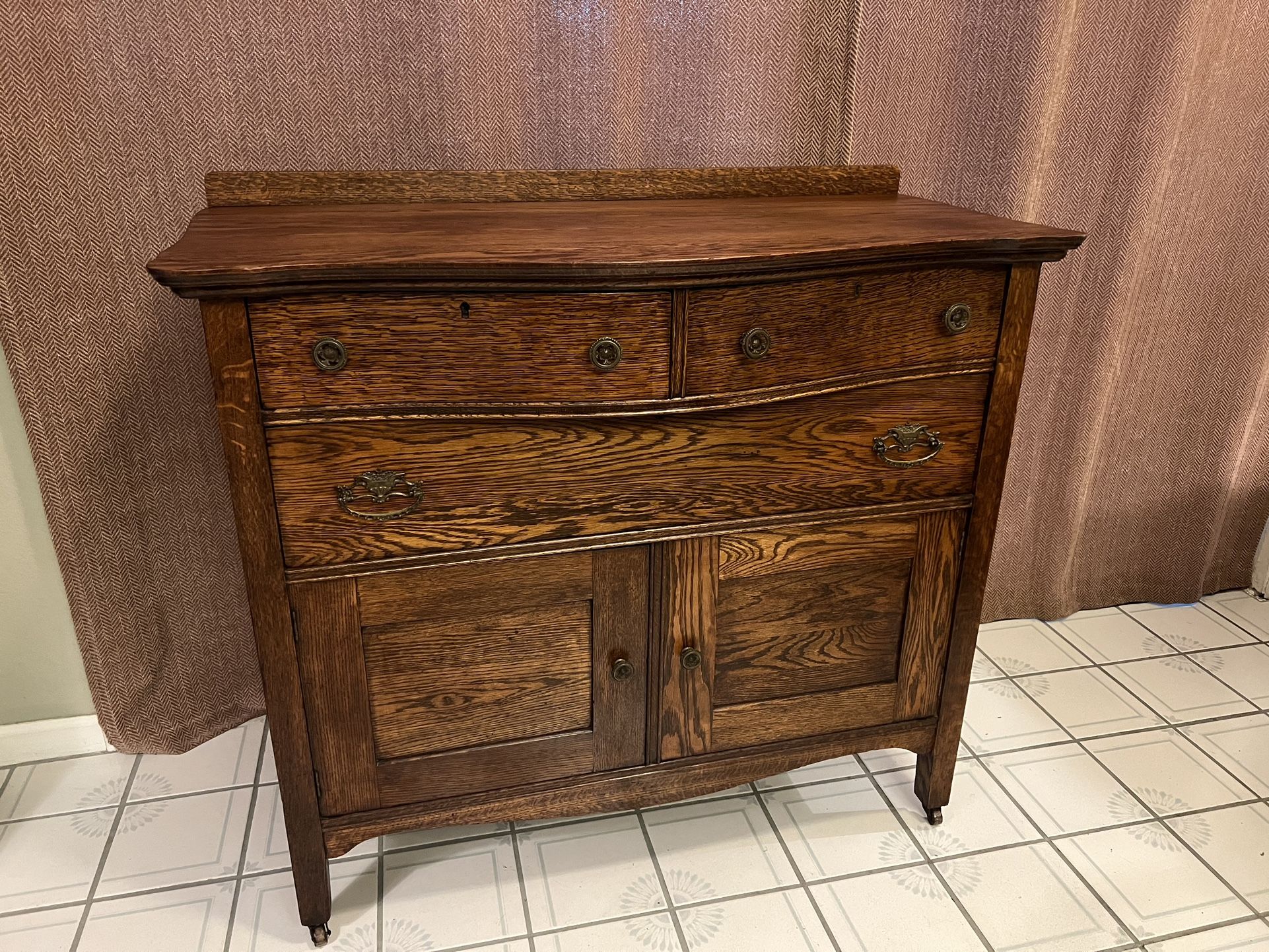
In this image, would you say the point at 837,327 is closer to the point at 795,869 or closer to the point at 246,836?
the point at 795,869

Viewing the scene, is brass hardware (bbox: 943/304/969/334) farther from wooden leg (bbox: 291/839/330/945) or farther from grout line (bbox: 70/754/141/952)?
grout line (bbox: 70/754/141/952)

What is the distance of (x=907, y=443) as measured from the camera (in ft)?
4.21

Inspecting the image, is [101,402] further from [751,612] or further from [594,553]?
[751,612]

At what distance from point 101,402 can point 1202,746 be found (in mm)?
2091

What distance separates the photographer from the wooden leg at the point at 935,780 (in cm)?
155

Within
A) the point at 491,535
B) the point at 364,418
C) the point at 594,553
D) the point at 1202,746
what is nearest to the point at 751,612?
the point at 594,553

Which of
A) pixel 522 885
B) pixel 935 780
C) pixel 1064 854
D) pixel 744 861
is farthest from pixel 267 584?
pixel 1064 854

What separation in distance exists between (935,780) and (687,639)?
562 mm

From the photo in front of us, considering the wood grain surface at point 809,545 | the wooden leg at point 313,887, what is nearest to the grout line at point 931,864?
the wood grain surface at point 809,545

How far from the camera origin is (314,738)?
125 cm

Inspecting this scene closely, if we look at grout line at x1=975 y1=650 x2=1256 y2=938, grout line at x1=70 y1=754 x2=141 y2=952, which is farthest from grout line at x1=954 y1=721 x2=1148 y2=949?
grout line at x1=70 y1=754 x2=141 y2=952

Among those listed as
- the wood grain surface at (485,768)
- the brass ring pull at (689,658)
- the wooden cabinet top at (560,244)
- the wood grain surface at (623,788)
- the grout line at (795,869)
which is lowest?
the grout line at (795,869)

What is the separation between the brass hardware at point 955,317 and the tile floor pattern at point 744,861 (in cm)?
88

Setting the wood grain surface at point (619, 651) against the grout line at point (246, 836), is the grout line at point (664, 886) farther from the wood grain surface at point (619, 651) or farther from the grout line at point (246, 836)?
the grout line at point (246, 836)
